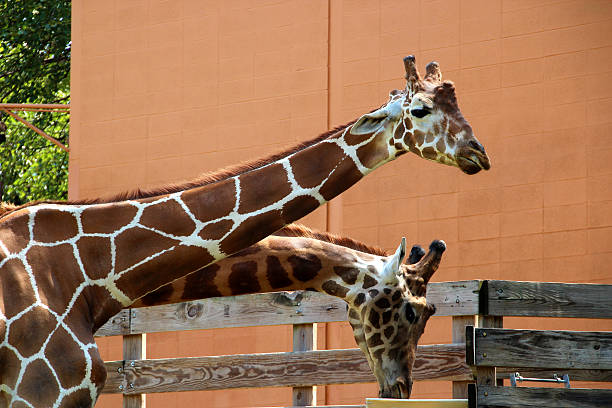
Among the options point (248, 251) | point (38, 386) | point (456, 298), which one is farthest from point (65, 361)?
point (456, 298)

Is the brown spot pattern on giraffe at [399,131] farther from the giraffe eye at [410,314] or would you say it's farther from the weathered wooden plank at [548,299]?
the giraffe eye at [410,314]

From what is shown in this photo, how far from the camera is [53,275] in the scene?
7160 millimetres

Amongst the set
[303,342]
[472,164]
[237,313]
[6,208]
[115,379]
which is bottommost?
[115,379]

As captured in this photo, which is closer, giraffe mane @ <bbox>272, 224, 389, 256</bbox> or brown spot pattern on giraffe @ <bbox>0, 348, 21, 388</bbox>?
brown spot pattern on giraffe @ <bbox>0, 348, 21, 388</bbox>

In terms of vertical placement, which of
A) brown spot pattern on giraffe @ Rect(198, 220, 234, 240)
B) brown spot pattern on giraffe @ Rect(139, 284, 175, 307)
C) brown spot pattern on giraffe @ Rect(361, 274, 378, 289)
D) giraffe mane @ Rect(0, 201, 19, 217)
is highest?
giraffe mane @ Rect(0, 201, 19, 217)

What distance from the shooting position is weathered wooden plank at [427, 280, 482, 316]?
870cm

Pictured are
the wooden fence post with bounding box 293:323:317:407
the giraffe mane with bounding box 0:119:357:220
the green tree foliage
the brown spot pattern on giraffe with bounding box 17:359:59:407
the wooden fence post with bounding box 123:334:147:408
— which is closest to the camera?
the brown spot pattern on giraffe with bounding box 17:359:59:407

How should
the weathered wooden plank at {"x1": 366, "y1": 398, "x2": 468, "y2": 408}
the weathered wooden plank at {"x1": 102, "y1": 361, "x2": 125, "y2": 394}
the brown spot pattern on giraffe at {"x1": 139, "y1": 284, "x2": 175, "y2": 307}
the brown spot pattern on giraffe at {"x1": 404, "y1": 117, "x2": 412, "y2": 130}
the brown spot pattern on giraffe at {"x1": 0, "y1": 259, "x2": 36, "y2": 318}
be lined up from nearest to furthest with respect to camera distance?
the weathered wooden plank at {"x1": 366, "y1": 398, "x2": 468, "y2": 408} < the brown spot pattern on giraffe at {"x1": 0, "y1": 259, "x2": 36, "y2": 318} < the brown spot pattern on giraffe at {"x1": 404, "y1": 117, "x2": 412, "y2": 130} < the brown spot pattern on giraffe at {"x1": 139, "y1": 284, "x2": 175, "y2": 307} < the weathered wooden plank at {"x1": 102, "y1": 361, "x2": 125, "y2": 394}

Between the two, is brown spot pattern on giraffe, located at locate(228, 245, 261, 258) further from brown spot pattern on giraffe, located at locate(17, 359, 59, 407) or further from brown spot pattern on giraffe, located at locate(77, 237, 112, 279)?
brown spot pattern on giraffe, located at locate(17, 359, 59, 407)

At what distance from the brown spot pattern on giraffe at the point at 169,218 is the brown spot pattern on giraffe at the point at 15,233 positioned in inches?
28.9

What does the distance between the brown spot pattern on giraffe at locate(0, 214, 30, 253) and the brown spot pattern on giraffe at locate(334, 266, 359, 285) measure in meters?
2.52

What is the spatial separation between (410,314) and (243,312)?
152 centimetres

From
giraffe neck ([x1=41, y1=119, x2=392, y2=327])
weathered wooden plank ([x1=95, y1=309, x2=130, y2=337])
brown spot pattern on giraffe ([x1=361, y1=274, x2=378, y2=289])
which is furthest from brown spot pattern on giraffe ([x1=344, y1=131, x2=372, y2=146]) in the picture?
weathered wooden plank ([x1=95, y1=309, x2=130, y2=337])

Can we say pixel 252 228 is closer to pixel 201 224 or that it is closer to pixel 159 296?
pixel 201 224
